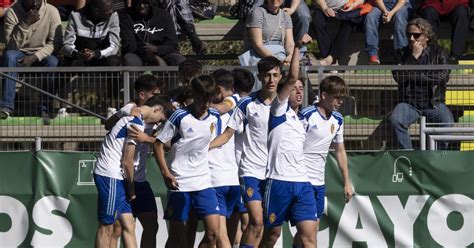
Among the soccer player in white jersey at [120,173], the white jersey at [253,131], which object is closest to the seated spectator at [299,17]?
the white jersey at [253,131]

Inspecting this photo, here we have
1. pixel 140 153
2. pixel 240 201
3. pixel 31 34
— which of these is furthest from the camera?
pixel 31 34

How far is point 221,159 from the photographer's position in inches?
571

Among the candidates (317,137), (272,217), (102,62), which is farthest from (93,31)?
(272,217)

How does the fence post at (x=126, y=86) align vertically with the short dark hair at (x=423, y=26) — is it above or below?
below

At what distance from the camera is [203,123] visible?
1386 cm

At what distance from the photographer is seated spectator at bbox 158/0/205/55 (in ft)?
60.5

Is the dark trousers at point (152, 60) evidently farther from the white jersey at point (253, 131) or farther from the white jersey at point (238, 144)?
the white jersey at point (253, 131)

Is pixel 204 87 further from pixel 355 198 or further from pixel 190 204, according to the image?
pixel 355 198

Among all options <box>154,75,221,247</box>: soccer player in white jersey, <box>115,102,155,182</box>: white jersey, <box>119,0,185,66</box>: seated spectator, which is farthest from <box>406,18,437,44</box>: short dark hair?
<box>115,102,155,182</box>: white jersey

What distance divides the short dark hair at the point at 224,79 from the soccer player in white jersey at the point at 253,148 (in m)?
0.57

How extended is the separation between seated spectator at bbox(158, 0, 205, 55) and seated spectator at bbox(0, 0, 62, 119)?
158cm

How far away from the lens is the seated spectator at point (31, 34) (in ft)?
57.2

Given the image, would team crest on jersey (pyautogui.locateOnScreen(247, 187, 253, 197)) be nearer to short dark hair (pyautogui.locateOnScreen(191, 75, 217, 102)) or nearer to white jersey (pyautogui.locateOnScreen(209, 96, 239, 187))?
white jersey (pyautogui.locateOnScreen(209, 96, 239, 187))

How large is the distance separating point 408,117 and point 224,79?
8.90 ft
